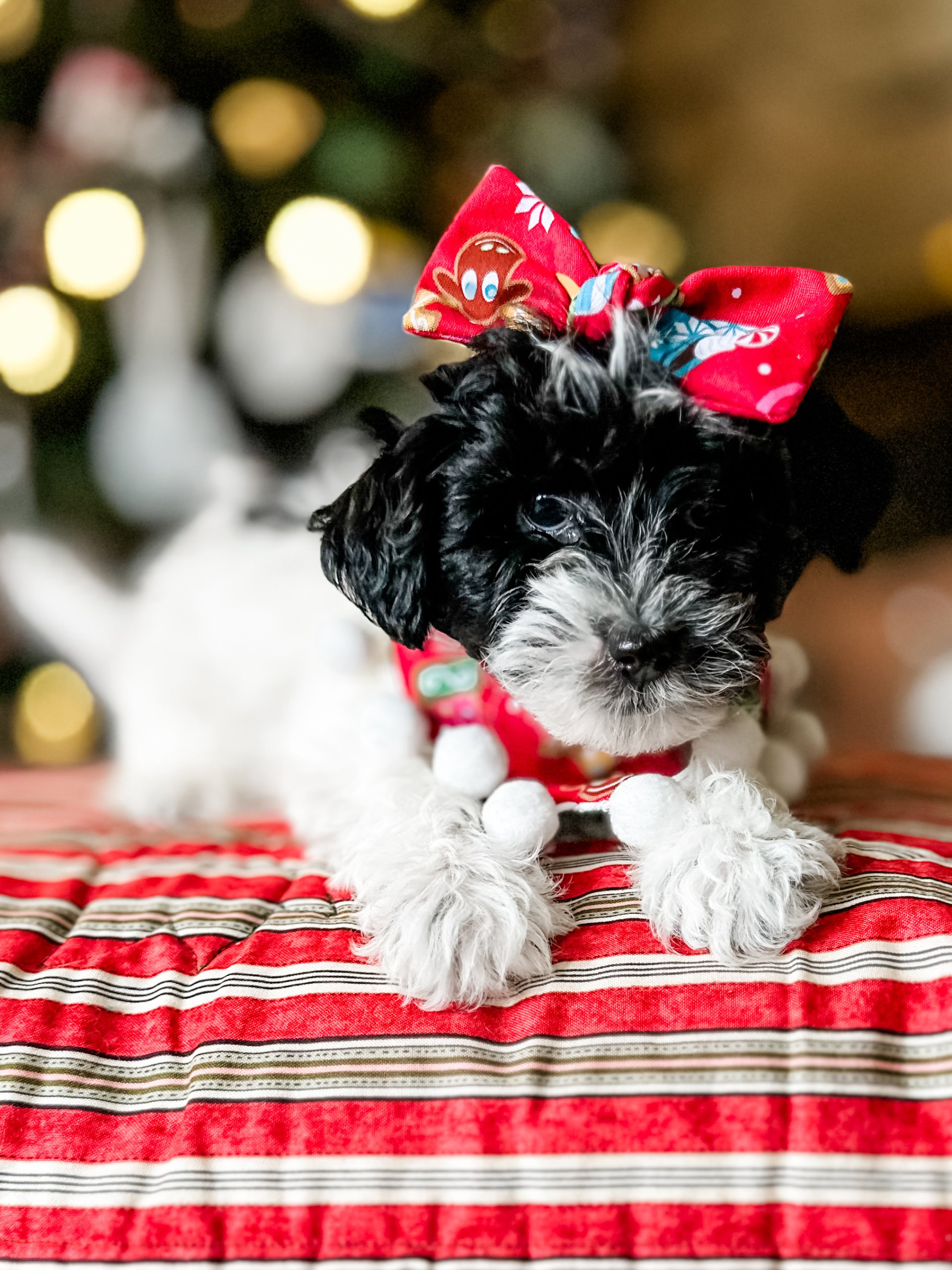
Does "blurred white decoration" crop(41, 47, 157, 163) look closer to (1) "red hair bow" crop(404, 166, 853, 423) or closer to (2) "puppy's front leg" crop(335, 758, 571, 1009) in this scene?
(1) "red hair bow" crop(404, 166, 853, 423)

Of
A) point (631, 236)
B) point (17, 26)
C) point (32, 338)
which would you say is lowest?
point (32, 338)

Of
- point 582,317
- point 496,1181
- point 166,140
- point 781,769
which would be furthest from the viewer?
point 166,140

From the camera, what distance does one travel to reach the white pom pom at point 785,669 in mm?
1551

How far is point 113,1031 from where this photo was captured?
1086 millimetres

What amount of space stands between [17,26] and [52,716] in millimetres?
1798

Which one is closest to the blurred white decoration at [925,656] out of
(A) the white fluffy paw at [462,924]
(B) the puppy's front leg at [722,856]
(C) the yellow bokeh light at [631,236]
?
(C) the yellow bokeh light at [631,236]

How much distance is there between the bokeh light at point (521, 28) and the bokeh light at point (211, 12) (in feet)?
2.90

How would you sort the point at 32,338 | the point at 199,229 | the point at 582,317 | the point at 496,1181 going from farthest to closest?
the point at 199,229 → the point at 32,338 → the point at 582,317 → the point at 496,1181

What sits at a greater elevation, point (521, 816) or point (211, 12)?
point (211, 12)

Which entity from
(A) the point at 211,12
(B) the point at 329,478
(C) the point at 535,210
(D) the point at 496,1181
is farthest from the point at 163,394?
(D) the point at 496,1181

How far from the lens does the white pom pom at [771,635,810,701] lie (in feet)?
5.09

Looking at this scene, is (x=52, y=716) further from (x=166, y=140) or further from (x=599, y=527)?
(x=599, y=527)

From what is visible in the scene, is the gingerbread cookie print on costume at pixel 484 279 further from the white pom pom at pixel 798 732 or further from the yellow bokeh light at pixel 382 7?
the yellow bokeh light at pixel 382 7

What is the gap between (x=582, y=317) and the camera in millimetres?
1143
